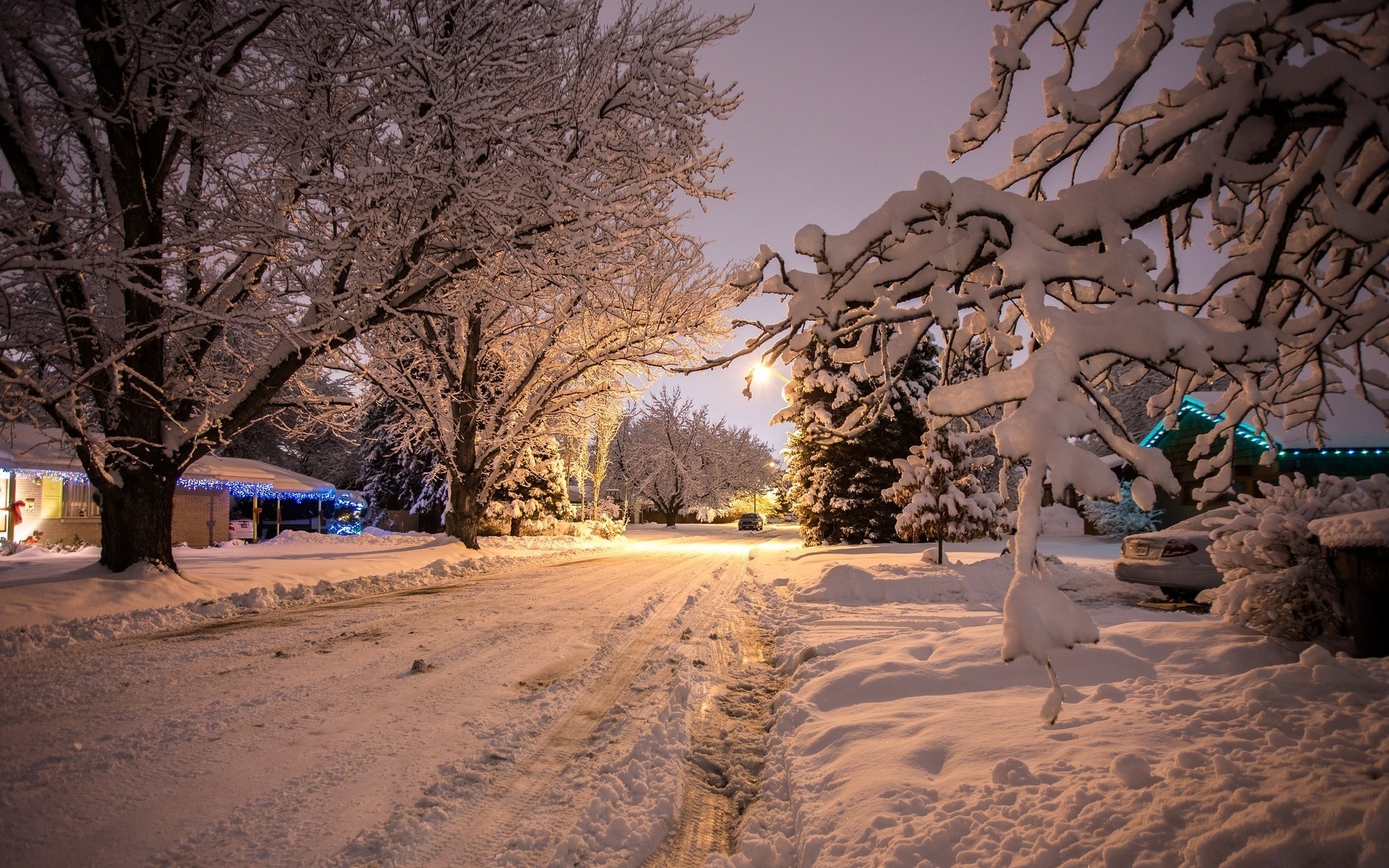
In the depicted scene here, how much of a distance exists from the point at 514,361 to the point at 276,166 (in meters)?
11.5

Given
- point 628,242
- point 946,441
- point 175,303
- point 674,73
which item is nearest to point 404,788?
point 175,303

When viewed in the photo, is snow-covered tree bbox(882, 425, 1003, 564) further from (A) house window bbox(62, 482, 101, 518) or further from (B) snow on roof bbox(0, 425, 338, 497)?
(A) house window bbox(62, 482, 101, 518)

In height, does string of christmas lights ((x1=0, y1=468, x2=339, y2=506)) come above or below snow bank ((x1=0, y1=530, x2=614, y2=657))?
above

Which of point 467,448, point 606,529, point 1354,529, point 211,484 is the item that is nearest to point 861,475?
point 467,448

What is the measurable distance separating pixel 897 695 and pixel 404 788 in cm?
342

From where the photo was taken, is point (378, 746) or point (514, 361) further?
point (514, 361)

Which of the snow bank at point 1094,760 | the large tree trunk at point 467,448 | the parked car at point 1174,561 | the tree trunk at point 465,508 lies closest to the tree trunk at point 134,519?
the large tree trunk at point 467,448

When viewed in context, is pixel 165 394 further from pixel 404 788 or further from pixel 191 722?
pixel 404 788

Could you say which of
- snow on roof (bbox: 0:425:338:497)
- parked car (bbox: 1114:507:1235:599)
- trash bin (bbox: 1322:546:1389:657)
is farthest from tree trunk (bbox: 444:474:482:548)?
trash bin (bbox: 1322:546:1389:657)

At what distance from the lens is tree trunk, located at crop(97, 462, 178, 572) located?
9.21 m

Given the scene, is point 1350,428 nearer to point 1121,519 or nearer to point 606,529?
point 1121,519

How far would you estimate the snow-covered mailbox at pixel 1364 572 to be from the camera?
4270mm

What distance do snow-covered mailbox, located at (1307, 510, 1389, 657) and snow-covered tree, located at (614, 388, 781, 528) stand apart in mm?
54786

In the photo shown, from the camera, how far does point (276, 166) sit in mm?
8438
